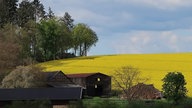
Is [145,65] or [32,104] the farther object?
[145,65]

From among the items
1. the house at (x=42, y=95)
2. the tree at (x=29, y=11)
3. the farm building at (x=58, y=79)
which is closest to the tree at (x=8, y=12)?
the tree at (x=29, y=11)

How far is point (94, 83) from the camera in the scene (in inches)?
3108

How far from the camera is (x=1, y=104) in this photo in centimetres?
4847

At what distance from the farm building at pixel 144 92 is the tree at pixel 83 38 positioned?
64.6m

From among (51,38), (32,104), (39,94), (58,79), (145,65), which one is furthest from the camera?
(51,38)

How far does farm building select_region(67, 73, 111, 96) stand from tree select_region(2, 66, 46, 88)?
12.2 meters

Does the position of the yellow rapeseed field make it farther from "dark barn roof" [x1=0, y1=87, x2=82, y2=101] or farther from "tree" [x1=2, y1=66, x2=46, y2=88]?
"dark barn roof" [x1=0, y1=87, x2=82, y2=101]

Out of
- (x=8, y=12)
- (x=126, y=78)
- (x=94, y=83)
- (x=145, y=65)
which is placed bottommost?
(x=94, y=83)

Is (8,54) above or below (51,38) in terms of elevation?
below

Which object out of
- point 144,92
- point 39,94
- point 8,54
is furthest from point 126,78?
point 39,94

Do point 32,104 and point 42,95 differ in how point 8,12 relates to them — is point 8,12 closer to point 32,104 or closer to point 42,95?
point 42,95

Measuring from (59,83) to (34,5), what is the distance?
5996 cm

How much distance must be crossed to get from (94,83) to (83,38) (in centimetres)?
5477

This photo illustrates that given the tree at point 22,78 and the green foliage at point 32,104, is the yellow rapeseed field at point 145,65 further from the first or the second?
the green foliage at point 32,104
